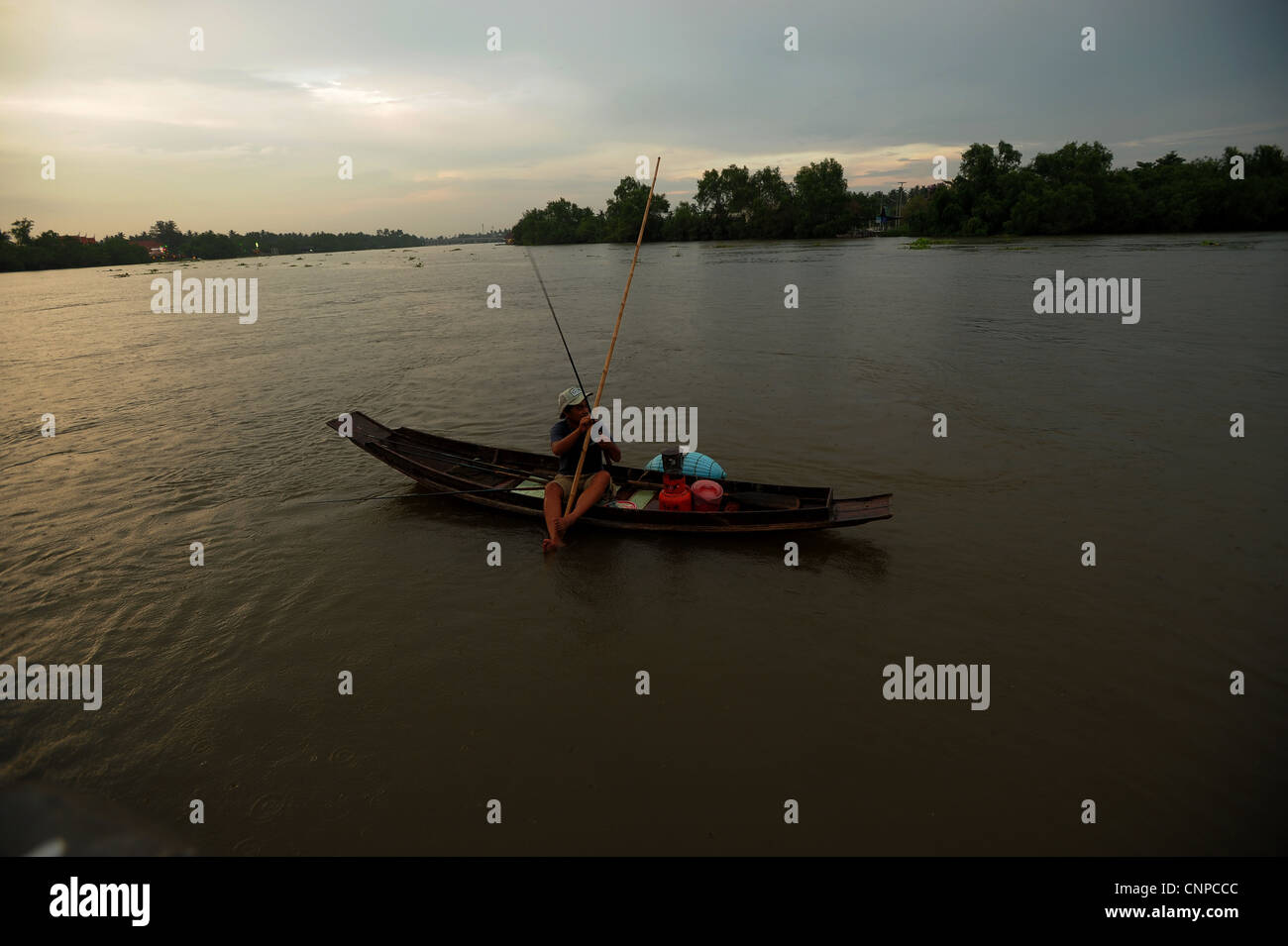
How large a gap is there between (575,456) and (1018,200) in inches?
2865

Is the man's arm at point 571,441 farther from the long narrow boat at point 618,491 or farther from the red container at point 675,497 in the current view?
the red container at point 675,497

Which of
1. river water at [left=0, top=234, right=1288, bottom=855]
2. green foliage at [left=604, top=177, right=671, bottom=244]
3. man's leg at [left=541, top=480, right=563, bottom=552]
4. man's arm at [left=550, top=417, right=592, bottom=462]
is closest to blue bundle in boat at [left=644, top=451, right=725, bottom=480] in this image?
river water at [left=0, top=234, right=1288, bottom=855]

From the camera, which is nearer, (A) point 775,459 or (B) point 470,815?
(B) point 470,815

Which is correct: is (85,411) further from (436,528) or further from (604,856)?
(604,856)

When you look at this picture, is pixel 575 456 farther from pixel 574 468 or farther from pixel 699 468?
pixel 699 468

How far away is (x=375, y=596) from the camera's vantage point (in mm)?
6711

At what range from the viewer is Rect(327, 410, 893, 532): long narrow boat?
6.89 meters

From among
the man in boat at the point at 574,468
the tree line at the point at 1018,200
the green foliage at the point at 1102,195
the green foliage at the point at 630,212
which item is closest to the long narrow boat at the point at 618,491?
the man in boat at the point at 574,468

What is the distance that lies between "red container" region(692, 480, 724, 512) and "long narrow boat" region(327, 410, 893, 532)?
0.11 m

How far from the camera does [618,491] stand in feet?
26.6

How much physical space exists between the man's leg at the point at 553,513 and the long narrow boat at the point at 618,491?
0.36 metres

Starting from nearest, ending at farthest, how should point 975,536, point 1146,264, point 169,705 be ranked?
point 169,705, point 975,536, point 1146,264
